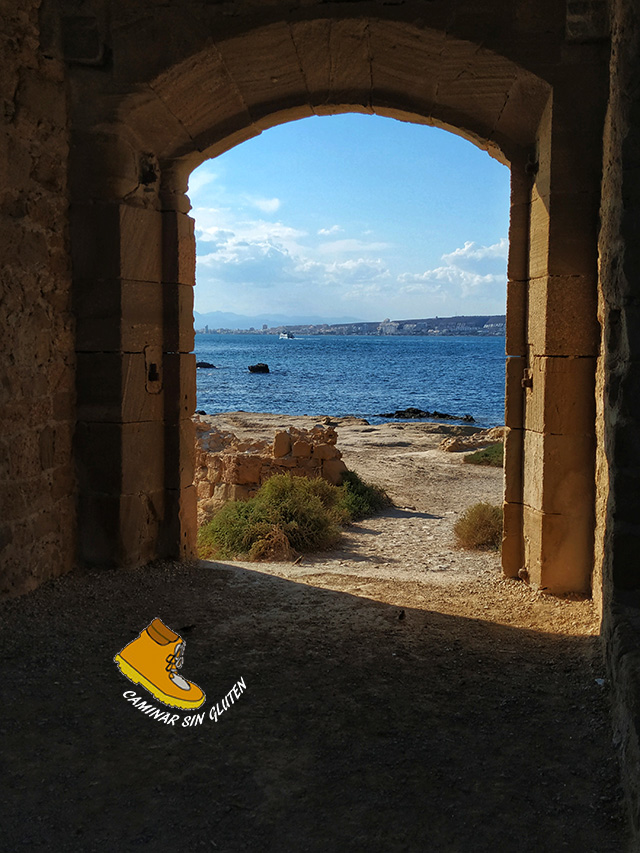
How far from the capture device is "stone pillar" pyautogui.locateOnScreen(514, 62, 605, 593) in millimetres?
4801

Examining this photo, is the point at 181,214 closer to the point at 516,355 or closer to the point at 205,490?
the point at 516,355

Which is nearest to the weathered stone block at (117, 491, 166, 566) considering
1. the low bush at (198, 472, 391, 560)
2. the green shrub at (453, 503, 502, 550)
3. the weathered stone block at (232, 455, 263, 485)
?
the low bush at (198, 472, 391, 560)

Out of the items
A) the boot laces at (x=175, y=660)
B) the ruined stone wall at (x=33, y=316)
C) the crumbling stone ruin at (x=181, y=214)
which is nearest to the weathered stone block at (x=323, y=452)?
the crumbling stone ruin at (x=181, y=214)

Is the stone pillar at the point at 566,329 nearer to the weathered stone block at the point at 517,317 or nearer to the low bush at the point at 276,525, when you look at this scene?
the weathered stone block at the point at 517,317

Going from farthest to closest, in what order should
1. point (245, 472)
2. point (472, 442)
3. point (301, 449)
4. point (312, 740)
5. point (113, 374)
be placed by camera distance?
point (472, 442) → point (301, 449) → point (245, 472) → point (113, 374) → point (312, 740)

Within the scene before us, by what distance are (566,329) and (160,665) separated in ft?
11.0

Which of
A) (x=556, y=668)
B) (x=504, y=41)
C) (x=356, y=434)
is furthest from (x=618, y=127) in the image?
(x=356, y=434)

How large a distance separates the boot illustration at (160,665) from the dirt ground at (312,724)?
85 mm

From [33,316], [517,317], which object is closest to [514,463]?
[517,317]

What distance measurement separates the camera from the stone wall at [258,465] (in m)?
10.1

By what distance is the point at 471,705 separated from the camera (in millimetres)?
3367

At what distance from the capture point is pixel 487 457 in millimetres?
14102

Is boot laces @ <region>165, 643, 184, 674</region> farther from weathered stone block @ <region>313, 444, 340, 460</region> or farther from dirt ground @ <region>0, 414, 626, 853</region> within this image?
weathered stone block @ <region>313, 444, 340, 460</region>

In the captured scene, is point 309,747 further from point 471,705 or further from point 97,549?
point 97,549
